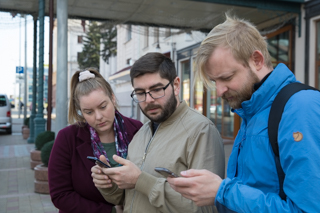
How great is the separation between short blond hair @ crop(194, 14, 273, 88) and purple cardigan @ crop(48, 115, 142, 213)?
1.24 m

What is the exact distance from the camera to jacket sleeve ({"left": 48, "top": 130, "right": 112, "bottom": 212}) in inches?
86.0

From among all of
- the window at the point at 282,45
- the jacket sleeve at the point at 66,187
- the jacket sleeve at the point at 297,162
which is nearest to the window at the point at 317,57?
the window at the point at 282,45

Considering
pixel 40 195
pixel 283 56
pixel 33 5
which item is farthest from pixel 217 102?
pixel 40 195

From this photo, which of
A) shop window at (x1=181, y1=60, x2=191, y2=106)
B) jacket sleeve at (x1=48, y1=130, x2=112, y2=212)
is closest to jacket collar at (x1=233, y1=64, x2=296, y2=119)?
jacket sleeve at (x1=48, y1=130, x2=112, y2=212)

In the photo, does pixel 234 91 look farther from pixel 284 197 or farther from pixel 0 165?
pixel 0 165

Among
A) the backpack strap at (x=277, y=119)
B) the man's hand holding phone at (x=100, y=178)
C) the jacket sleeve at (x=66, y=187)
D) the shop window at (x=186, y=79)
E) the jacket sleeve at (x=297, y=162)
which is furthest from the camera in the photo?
the shop window at (x=186, y=79)

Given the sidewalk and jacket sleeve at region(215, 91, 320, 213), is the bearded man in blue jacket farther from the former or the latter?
the sidewalk

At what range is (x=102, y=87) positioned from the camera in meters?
2.38

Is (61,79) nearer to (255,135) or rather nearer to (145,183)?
(145,183)

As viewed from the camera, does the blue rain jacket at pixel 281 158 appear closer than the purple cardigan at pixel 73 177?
Yes

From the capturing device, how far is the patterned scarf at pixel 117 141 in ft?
7.64

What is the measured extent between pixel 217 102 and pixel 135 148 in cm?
1172

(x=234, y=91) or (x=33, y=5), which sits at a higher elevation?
(x=33, y=5)

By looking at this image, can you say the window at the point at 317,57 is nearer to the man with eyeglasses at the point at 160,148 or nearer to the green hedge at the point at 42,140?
the green hedge at the point at 42,140
